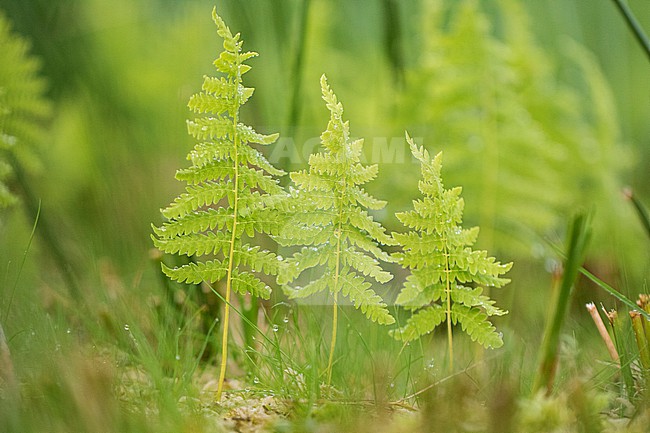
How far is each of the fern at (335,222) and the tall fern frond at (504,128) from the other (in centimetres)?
87

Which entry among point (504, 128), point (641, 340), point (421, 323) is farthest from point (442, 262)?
point (504, 128)

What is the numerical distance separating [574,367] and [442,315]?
0.63 ft

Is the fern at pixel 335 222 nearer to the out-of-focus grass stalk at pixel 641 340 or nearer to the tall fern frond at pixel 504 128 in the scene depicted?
the out-of-focus grass stalk at pixel 641 340

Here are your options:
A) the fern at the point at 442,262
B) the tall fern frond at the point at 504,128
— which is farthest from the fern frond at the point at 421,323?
the tall fern frond at the point at 504,128

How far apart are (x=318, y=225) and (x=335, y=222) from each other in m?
0.09

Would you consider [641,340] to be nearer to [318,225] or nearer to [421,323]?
[421,323]

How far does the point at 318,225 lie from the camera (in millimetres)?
786

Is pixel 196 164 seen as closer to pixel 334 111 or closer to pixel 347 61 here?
pixel 334 111

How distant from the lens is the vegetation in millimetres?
657

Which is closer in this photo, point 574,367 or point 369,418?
point 369,418

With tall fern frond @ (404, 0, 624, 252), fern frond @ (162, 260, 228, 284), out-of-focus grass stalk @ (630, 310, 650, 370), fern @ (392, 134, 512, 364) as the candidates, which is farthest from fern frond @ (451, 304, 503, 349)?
tall fern frond @ (404, 0, 624, 252)

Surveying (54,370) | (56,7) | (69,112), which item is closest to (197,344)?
(54,370)

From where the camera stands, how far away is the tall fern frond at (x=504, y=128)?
5.50ft

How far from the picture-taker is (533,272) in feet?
5.95
